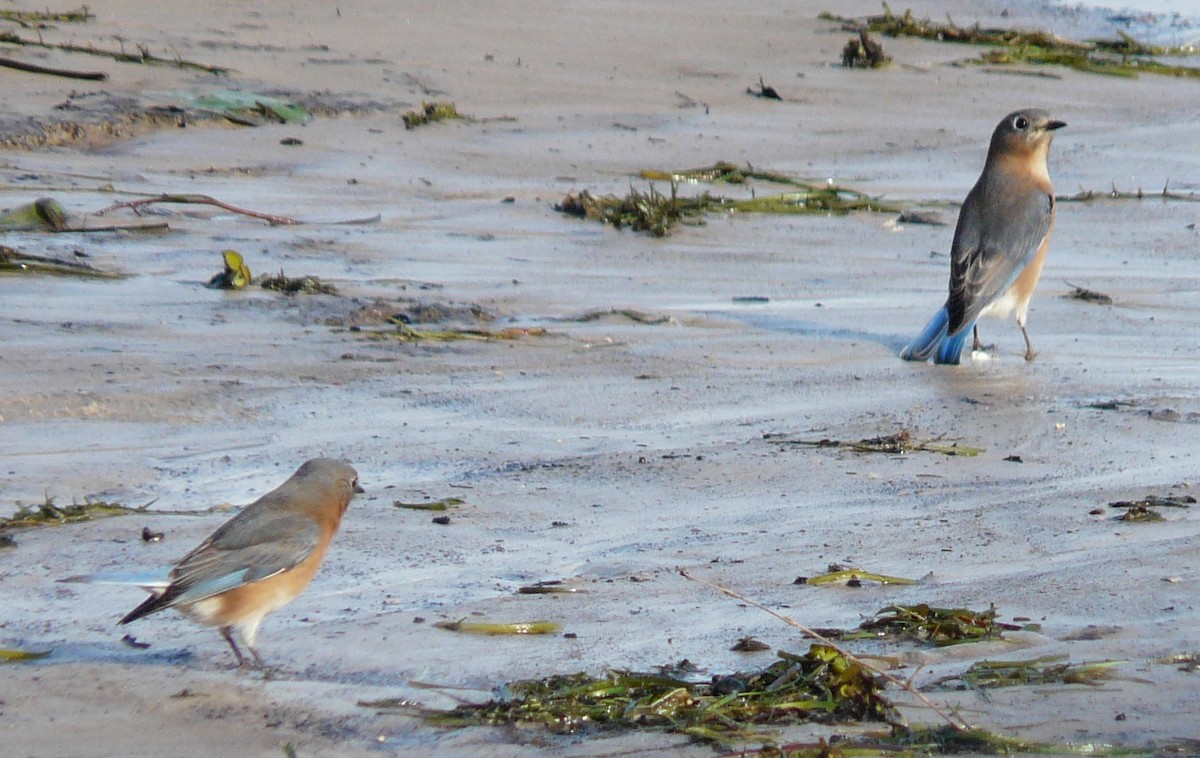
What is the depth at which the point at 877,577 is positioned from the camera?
500cm

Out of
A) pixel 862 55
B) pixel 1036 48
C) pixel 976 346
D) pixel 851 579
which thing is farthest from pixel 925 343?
pixel 1036 48

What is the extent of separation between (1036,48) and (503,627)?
1370 centimetres

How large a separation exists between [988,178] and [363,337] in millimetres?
3729

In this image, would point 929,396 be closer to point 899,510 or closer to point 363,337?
point 899,510

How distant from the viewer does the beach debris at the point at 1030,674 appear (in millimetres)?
4055

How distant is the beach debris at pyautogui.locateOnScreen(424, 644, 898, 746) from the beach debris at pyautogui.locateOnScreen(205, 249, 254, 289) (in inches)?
198

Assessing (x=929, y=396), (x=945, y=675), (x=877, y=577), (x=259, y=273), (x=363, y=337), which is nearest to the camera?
(x=945, y=675)

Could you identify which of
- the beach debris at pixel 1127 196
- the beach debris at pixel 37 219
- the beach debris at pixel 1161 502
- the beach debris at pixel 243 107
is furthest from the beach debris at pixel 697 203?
the beach debris at pixel 1161 502

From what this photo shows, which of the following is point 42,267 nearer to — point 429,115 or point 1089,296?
point 429,115

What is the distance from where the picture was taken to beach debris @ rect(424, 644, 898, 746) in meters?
3.94

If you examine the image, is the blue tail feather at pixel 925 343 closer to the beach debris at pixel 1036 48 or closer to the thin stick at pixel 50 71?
the thin stick at pixel 50 71

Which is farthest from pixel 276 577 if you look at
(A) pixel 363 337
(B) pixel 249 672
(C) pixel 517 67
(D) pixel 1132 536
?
(C) pixel 517 67

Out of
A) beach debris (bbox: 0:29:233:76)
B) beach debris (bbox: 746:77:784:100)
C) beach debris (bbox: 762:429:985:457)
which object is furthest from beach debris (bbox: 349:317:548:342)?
beach debris (bbox: 746:77:784:100)

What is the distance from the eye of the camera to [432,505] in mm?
5785
